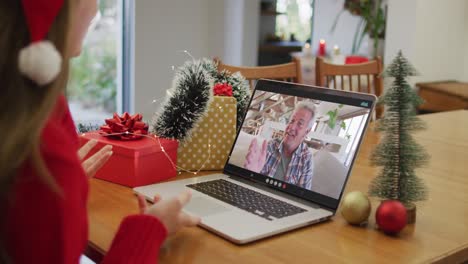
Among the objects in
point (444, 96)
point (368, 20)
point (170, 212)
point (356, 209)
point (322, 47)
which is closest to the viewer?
point (170, 212)

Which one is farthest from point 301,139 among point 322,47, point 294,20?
point 294,20

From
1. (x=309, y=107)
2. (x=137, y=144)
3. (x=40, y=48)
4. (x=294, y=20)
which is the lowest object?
(x=137, y=144)

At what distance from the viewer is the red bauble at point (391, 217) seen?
38.8 inches

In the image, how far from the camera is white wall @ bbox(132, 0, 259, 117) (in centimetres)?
403

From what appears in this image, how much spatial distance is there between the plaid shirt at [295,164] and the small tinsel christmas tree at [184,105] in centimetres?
20

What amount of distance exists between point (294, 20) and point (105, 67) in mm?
1737

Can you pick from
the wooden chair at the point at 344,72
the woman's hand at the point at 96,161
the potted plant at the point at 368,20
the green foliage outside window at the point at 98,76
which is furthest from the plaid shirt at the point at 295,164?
the green foliage outside window at the point at 98,76

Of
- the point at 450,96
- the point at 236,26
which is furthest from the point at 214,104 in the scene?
the point at 236,26

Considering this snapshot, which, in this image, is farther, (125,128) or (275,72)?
(275,72)

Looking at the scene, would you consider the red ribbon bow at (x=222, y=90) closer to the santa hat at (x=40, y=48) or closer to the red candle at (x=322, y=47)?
the santa hat at (x=40, y=48)

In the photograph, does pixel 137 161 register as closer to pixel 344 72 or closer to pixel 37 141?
pixel 37 141

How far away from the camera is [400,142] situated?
41.6 inches

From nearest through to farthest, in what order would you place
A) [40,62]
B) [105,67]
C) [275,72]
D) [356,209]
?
[40,62]
[356,209]
[275,72]
[105,67]

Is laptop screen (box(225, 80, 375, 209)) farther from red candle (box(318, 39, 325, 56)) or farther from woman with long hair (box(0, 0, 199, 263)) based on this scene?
red candle (box(318, 39, 325, 56))
